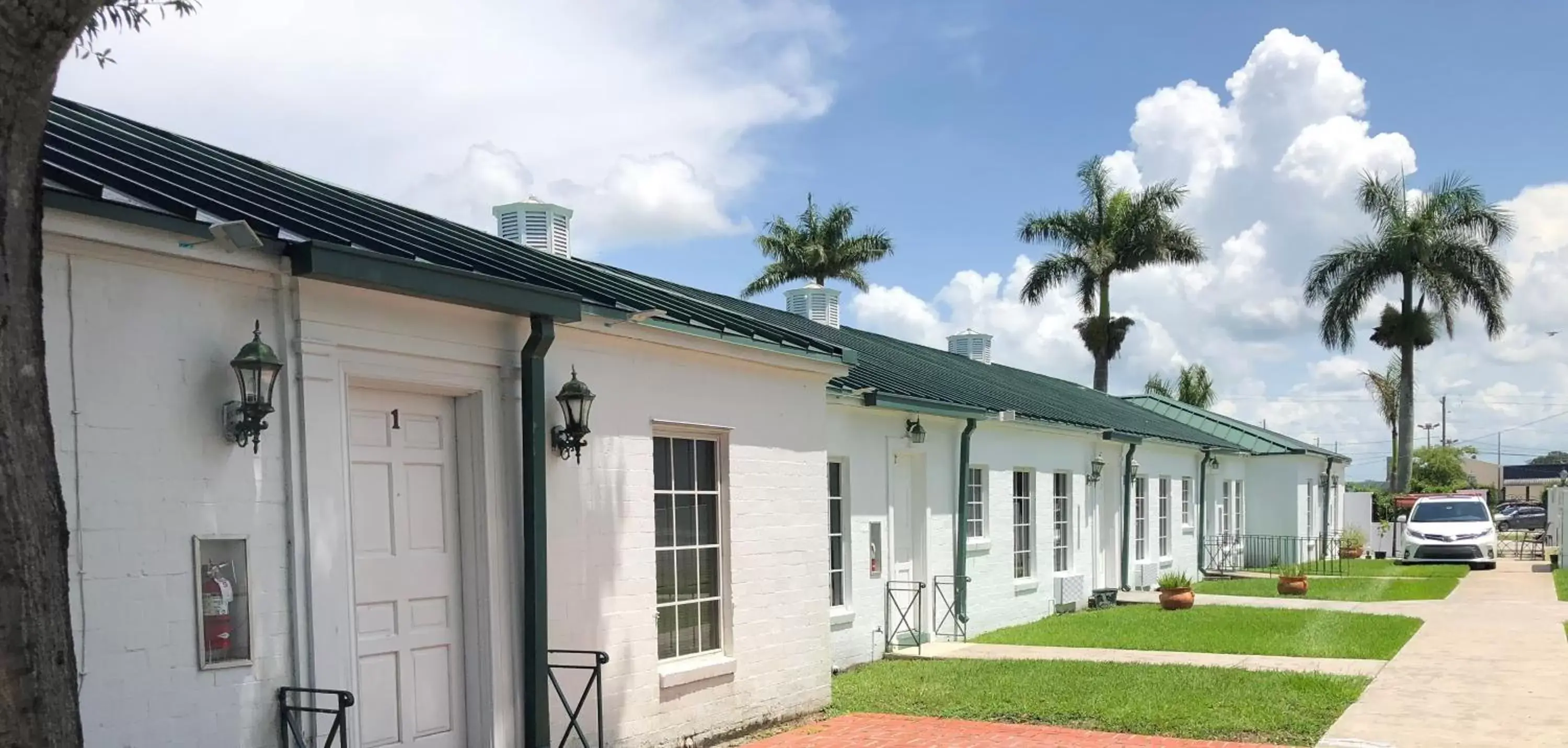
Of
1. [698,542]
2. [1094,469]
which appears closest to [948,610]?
[1094,469]

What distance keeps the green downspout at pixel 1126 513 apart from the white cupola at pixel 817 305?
5.49 metres

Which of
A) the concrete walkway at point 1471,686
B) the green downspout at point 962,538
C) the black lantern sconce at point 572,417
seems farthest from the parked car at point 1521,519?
the black lantern sconce at point 572,417

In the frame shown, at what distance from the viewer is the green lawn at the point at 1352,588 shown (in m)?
20.2

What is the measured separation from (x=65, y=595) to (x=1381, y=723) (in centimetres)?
873

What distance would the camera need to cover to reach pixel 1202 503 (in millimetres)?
26312

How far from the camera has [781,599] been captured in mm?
9742

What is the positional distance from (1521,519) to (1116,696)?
4694cm

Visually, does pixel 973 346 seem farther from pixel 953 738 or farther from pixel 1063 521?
pixel 953 738

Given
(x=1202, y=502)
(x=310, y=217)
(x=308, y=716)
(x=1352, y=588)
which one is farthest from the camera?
(x=1202, y=502)

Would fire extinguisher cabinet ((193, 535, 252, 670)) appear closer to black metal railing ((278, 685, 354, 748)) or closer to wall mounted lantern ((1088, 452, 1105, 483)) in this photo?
black metal railing ((278, 685, 354, 748))

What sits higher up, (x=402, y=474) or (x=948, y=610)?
(x=402, y=474)

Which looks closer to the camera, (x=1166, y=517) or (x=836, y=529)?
(x=836, y=529)

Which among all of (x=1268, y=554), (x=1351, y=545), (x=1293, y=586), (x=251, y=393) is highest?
(x=251, y=393)

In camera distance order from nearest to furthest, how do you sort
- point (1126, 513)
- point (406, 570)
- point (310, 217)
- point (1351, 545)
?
point (406, 570)
point (310, 217)
point (1126, 513)
point (1351, 545)
